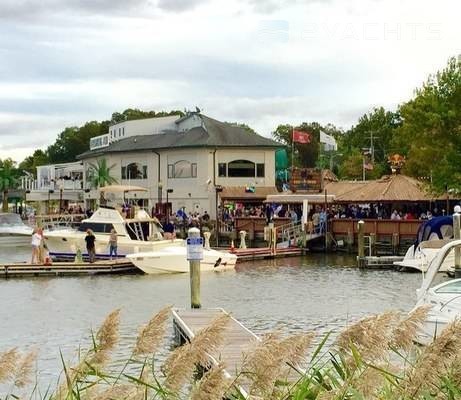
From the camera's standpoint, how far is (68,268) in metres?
39.2

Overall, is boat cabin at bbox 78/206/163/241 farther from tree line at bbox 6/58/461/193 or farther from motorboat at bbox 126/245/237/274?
tree line at bbox 6/58/461/193

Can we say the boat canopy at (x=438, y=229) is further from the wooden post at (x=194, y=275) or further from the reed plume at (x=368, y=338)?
the reed plume at (x=368, y=338)

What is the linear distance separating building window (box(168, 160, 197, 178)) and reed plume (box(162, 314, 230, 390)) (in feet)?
246

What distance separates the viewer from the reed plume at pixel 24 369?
6.20 m

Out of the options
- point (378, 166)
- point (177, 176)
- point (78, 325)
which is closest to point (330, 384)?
point (78, 325)

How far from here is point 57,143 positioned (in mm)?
161500

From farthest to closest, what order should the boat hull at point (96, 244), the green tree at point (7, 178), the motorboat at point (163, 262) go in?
1. the green tree at point (7, 178)
2. the boat hull at point (96, 244)
3. the motorboat at point (163, 262)

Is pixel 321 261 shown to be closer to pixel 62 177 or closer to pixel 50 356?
pixel 50 356

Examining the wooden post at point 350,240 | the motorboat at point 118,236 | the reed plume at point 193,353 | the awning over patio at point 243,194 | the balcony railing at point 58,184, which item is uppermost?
the balcony railing at point 58,184

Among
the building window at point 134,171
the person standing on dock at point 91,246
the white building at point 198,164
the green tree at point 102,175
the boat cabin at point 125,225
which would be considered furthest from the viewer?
the green tree at point 102,175

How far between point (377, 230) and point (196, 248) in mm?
31420

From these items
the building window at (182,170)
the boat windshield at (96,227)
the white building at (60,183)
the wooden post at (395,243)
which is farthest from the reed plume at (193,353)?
the white building at (60,183)

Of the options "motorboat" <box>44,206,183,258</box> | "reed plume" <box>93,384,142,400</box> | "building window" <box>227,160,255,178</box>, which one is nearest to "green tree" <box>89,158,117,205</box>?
"building window" <box>227,160,255,178</box>

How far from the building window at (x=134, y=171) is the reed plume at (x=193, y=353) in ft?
264
